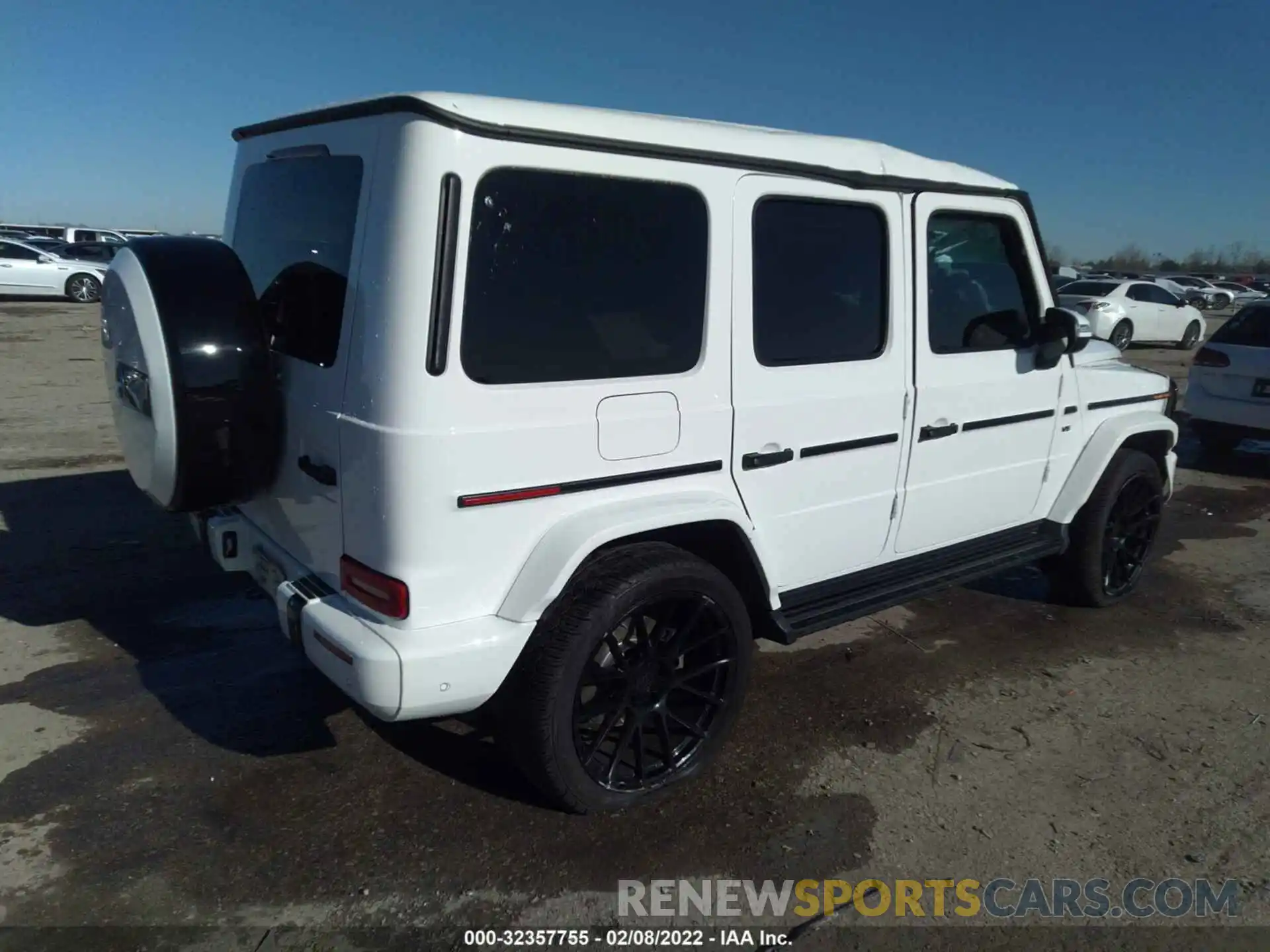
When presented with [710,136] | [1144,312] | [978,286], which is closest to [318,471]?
[710,136]

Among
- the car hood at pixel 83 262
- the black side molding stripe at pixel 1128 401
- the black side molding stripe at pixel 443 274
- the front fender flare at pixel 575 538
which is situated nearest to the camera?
the black side molding stripe at pixel 443 274

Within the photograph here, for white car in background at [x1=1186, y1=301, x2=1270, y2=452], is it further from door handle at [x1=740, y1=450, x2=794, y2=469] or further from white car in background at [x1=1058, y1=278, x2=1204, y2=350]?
white car in background at [x1=1058, y1=278, x2=1204, y2=350]

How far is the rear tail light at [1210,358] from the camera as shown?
8.46 m

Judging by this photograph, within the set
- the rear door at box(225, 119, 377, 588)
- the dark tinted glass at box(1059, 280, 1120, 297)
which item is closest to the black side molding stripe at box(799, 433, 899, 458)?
the rear door at box(225, 119, 377, 588)

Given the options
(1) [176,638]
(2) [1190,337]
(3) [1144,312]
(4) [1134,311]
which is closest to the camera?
(1) [176,638]

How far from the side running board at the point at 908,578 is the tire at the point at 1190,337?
1970cm

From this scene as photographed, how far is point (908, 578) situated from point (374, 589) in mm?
2247

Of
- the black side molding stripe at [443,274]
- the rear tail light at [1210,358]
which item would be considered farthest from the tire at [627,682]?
the rear tail light at [1210,358]

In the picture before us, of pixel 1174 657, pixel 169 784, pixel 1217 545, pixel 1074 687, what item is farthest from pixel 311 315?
pixel 1217 545

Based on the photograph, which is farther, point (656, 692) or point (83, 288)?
point (83, 288)

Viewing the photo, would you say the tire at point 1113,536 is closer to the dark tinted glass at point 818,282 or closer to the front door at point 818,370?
the front door at point 818,370

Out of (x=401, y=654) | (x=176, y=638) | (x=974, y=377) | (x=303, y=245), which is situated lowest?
(x=176, y=638)

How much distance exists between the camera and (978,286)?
12.9 feet

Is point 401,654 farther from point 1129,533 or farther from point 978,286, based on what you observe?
point 1129,533
